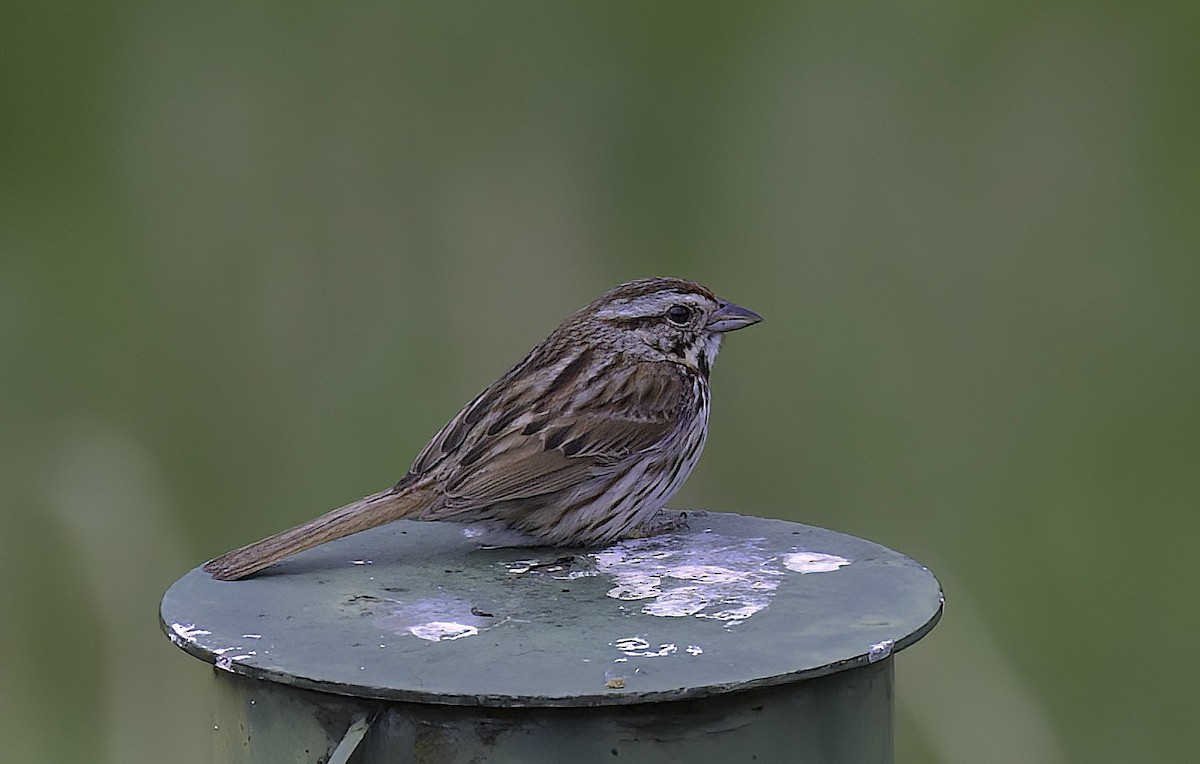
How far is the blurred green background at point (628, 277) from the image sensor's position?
4938 mm

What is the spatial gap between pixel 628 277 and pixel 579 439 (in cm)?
179

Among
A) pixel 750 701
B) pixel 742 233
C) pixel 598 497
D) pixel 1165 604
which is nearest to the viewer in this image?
pixel 750 701

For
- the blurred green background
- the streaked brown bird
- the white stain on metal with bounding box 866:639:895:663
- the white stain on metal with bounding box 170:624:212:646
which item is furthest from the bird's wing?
the blurred green background

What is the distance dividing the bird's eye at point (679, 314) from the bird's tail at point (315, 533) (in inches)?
30.4

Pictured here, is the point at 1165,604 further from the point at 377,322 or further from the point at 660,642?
the point at 660,642

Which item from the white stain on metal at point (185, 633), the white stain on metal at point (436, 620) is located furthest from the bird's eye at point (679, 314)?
the white stain on metal at point (185, 633)

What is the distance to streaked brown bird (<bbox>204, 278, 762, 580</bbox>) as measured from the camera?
10.5 ft

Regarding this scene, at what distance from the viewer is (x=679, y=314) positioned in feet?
12.0

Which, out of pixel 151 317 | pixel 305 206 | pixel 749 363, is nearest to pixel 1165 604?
pixel 749 363

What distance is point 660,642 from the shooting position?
8.23 feet

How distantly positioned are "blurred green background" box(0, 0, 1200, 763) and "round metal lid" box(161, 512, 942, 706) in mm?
1814

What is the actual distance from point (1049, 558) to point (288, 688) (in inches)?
123

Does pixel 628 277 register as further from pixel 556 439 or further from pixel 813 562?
pixel 813 562

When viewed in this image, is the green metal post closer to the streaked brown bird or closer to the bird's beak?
the streaked brown bird
